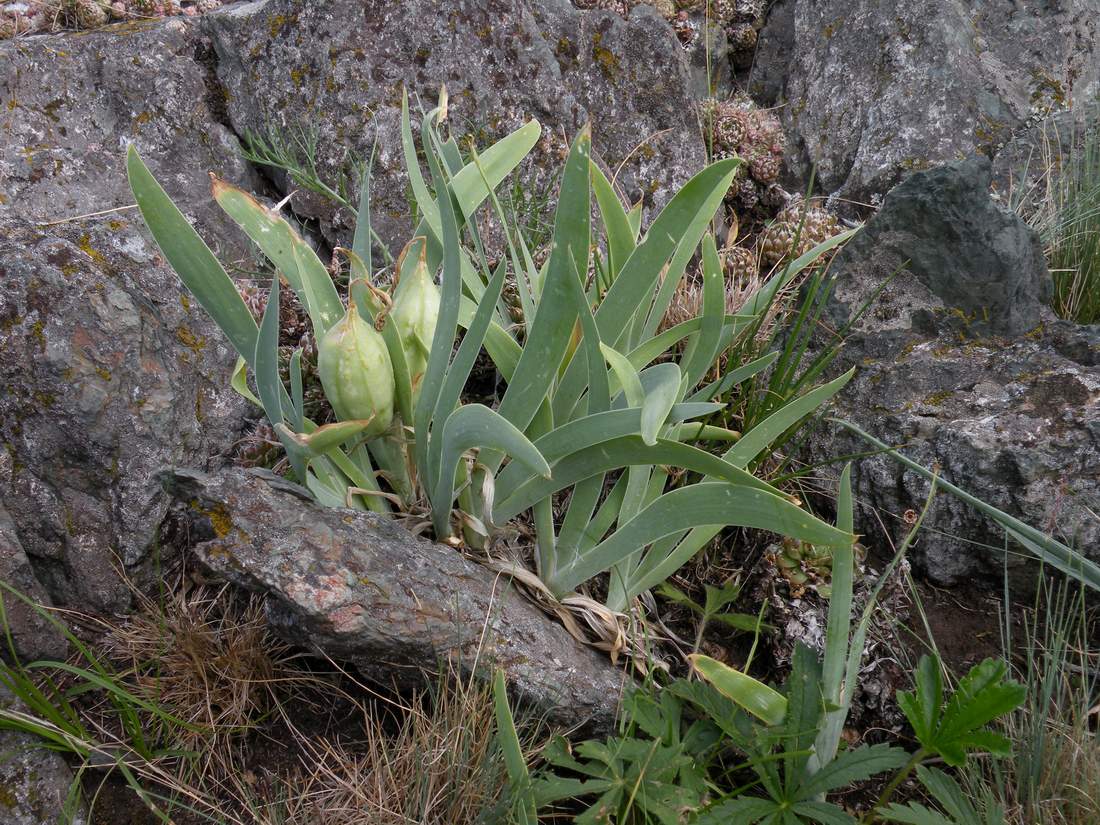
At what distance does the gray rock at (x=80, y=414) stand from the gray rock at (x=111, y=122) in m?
0.76

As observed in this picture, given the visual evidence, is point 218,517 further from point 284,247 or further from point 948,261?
point 948,261

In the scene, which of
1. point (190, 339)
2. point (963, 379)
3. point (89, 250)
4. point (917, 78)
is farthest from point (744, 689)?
point (917, 78)

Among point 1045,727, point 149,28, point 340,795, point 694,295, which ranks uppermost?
point 149,28

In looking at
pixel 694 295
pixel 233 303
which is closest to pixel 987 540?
pixel 694 295

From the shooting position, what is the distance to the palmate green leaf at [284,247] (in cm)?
139

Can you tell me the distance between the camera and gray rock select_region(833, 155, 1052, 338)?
76.1 inches

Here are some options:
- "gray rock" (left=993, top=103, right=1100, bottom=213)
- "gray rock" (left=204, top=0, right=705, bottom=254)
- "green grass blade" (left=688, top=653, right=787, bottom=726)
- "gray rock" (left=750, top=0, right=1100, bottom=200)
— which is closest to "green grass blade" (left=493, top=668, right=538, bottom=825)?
"green grass blade" (left=688, top=653, right=787, bottom=726)

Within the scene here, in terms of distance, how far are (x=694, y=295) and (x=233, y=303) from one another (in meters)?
1.34

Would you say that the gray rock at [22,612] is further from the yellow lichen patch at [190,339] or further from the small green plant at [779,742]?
the small green plant at [779,742]

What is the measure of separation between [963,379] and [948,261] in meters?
0.34

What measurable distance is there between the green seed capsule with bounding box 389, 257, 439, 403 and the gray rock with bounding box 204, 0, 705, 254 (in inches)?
40.3

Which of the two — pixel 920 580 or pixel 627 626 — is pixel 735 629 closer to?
pixel 627 626

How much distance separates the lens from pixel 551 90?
260cm

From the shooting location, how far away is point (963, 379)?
1847 millimetres
